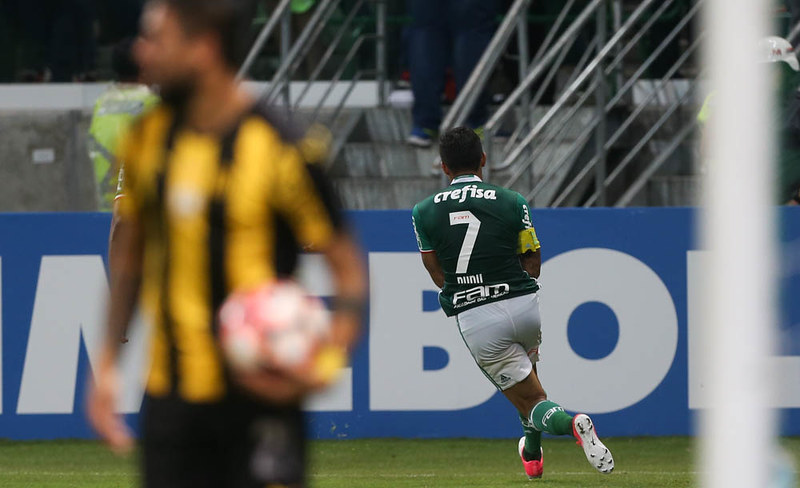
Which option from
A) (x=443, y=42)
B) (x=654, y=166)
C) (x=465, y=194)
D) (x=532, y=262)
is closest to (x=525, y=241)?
(x=532, y=262)

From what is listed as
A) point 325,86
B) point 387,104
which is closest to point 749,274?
point 387,104

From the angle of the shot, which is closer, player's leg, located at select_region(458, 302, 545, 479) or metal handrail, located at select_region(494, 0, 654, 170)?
player's leg, located at select_region(458, 302, 545, 479)

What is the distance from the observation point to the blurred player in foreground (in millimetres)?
3732

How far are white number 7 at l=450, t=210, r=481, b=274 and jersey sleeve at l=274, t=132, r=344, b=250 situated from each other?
4.21m

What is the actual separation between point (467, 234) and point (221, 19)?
14.3 ft

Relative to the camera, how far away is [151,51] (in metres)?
3.77

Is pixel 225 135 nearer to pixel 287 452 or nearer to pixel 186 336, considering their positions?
A: pixel 186 336

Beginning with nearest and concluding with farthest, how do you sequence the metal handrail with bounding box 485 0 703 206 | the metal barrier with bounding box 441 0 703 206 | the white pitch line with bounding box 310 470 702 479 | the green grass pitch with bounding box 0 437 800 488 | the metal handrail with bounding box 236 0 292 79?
the green grass pitch with bounding box 0 437 800 488
the white pitch line with bounding box 310 470 702 479
the metal handrail with bounding box 485 0 703 206
the metal barrier with bounding box 441 0 703 206
the metal handrail with bounding box 236 0 292 79

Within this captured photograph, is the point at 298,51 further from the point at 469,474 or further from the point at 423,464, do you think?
the point at 469,474

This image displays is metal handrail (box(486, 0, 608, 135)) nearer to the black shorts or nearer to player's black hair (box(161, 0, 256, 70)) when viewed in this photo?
player's black hair (box(161, 0, 256, 70))

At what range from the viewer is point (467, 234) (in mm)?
8023

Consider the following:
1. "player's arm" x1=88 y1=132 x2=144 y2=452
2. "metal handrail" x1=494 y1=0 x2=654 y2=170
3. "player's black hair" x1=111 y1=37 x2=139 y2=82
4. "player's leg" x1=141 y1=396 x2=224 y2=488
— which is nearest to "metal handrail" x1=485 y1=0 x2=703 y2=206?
"metal handrail" x1=494 y1=0 x2=654 y2=170

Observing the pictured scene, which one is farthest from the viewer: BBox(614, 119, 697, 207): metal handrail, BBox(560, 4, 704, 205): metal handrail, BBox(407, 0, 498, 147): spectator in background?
BBox(407, 0, 498, 147): spectator in background

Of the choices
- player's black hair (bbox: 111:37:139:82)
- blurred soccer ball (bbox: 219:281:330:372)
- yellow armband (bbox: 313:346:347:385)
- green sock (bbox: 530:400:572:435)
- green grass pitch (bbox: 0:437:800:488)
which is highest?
player's black hair (bbox: 111:37:139:82)
